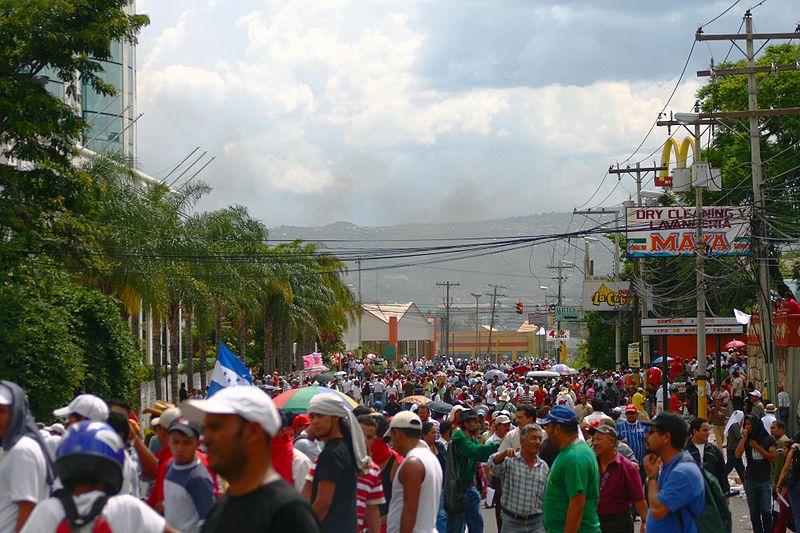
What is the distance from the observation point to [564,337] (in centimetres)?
7231

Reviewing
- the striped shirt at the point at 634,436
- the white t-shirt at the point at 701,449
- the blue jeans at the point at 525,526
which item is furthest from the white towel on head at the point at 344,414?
the striped shirt at the point at 634,436

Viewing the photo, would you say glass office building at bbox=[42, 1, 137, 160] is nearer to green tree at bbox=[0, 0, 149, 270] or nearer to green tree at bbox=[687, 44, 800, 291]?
green tree at bbox=[687, 44, 800, 291]

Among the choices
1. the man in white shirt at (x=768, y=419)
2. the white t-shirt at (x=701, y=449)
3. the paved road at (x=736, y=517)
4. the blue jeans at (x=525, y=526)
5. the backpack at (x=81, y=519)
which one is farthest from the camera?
the man in white shirt at (x=768, y=419)

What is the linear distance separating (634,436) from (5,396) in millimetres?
9371

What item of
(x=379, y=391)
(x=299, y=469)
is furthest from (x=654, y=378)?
(x=299, y=469)

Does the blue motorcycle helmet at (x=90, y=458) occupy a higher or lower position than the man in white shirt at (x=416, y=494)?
higher

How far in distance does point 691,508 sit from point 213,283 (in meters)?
34.8

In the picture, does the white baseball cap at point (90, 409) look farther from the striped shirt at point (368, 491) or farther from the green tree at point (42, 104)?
the green tree at point (42, 104)

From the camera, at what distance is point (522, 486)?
905 centimetres

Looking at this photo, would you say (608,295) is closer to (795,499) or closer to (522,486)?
(795,499)

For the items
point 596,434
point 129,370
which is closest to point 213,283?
point 129,370

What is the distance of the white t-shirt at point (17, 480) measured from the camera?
18.3ft

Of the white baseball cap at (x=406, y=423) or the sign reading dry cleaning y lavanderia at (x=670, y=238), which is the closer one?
the white baseball cap at (x=406, y=423)

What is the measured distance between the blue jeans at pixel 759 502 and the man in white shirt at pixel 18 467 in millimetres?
9255
